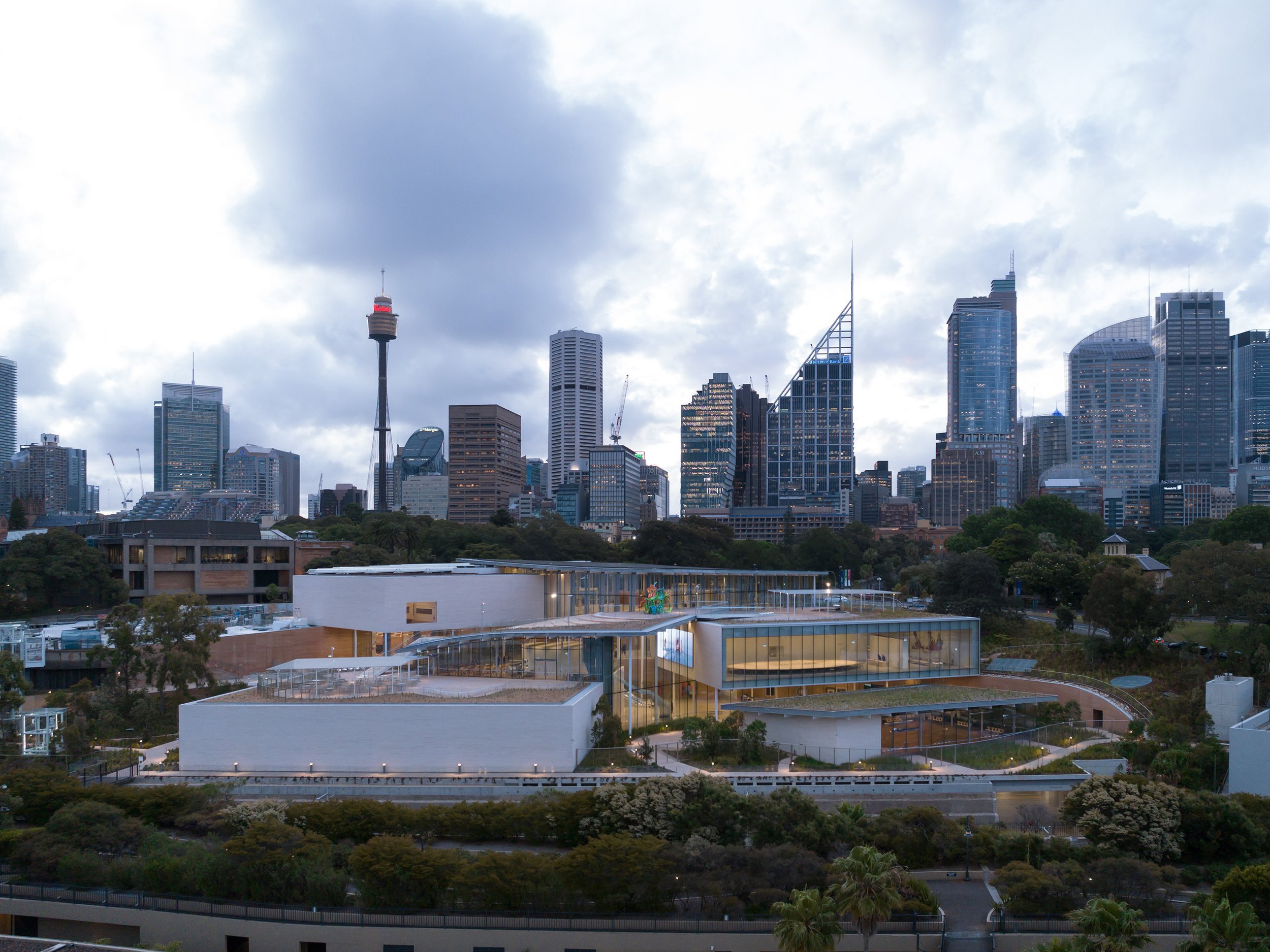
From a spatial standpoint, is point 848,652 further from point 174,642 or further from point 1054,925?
point 174,642

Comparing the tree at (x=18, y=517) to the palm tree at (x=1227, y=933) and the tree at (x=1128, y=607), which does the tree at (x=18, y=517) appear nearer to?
the tree at (x=1128, y=607)

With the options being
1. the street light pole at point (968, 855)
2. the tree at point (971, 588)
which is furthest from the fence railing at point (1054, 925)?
the tree at point (971, 588)

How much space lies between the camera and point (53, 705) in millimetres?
46406

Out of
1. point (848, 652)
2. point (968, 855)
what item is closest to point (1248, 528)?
point (848, 652)

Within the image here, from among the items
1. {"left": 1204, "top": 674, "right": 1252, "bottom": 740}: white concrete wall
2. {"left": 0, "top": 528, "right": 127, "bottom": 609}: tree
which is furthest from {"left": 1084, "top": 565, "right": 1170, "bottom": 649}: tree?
{"left": 0, "top": 528, "right": 127, "bottom": 609}: tree

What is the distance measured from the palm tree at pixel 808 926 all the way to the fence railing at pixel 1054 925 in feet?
23.8

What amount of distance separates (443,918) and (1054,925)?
62.1 ft

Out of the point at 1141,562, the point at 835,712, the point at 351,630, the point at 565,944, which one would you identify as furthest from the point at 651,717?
the point at 1141,562

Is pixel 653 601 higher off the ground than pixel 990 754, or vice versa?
pixel 653 601

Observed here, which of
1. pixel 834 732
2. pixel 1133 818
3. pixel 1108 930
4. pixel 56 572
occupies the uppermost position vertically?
pixel 56 572

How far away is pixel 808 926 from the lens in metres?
20.0

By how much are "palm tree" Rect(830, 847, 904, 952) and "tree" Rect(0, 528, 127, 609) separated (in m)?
82.0

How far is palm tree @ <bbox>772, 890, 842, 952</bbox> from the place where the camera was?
19812 mm

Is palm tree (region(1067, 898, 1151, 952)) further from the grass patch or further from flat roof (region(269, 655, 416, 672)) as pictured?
flat roof (region(269, 655, 416, 672))
